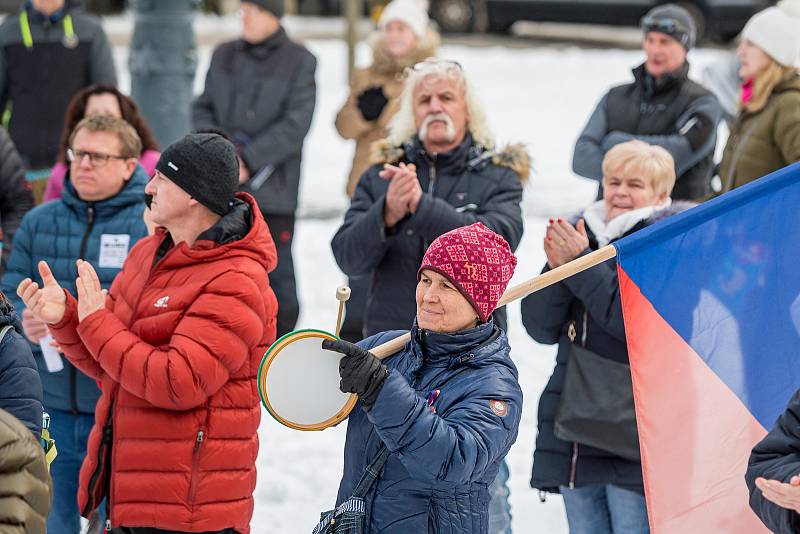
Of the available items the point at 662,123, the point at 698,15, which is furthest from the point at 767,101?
the point at 698,15

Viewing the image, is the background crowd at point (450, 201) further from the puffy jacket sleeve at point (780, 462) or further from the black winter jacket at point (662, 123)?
the puffy jacket sleeve at point (780, 462)

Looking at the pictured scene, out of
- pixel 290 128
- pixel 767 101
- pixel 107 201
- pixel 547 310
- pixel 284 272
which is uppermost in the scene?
pixel 767 101

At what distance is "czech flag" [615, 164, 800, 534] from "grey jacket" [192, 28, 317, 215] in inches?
141

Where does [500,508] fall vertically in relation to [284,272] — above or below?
above

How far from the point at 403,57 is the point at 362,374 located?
431cm

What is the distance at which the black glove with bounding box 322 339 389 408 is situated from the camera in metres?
3.09

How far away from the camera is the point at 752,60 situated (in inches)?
236

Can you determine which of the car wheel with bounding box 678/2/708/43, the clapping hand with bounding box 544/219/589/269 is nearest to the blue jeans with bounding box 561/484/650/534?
the clapping hand with bounding box 544/219/589/269

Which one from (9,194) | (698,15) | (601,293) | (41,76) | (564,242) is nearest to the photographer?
(564,242)

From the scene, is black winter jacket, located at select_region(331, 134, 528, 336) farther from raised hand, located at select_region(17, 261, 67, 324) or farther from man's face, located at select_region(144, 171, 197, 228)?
raised hand, located at select_region(17, 261, 67, 324)

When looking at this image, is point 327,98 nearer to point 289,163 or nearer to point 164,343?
point 289,163

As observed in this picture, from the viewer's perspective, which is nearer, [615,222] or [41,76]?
[615,222]

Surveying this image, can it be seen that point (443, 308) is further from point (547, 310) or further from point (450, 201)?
point (450, 201)

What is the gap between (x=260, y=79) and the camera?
732 centimetres
